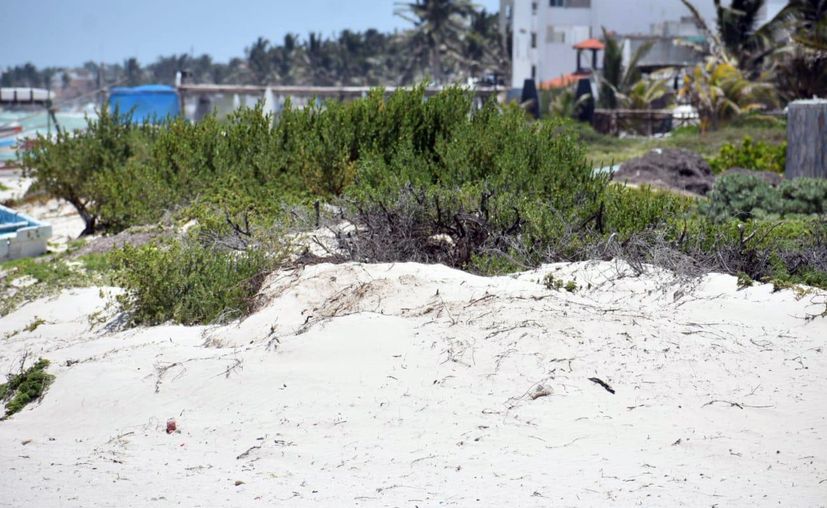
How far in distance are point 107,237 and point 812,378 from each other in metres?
9.79

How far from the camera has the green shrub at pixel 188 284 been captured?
840 cm

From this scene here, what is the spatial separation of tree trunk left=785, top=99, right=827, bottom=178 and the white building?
4526 cm

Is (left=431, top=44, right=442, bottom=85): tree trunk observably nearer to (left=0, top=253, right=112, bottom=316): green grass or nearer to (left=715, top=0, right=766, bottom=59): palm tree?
(left=715, top=0, right=766, bottom=59): palm tree

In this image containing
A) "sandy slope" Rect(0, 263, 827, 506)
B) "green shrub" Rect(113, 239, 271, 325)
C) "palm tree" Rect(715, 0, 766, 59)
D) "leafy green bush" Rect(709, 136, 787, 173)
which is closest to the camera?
"sandy slope" Rect(0, 263, 827, 506)

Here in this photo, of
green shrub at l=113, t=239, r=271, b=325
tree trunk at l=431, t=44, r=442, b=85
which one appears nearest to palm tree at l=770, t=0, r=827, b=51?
green shrub at l=113, t=239, r=271, b=325

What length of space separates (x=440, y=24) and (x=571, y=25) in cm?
2419

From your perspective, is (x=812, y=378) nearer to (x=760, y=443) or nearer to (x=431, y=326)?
(x=760, y=443)

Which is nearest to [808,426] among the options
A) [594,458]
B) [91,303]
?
[594,458]

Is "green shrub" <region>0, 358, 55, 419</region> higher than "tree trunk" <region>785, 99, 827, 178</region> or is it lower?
lower

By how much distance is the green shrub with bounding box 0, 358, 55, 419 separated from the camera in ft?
22.6

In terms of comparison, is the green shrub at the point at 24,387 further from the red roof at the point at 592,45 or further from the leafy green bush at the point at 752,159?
the red roof at the point at 592,45

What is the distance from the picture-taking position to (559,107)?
1460 inches

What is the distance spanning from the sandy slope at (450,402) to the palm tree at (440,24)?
255 feet

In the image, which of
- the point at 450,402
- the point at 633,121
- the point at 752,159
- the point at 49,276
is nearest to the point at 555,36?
the point at 633,121
